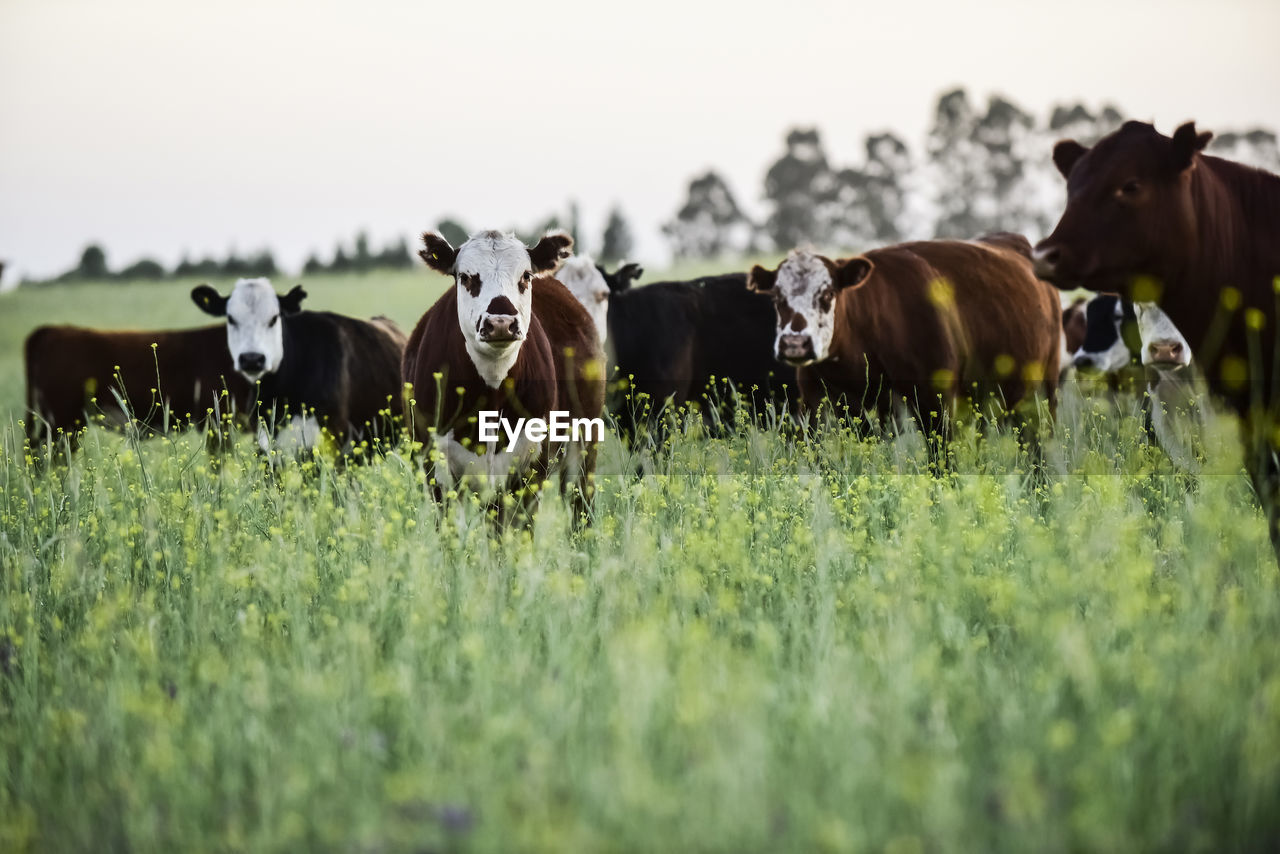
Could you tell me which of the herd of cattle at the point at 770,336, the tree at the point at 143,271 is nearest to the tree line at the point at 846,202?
the tree at the point at 143,271

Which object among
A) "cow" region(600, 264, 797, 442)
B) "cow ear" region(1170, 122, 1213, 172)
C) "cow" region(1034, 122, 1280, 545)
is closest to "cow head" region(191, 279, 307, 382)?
"cow" region(600, 264, 797, 442)

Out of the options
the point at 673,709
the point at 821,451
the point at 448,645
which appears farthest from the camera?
the point at 821,451

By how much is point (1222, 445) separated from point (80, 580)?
206 inches

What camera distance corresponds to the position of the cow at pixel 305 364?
8.44 metres

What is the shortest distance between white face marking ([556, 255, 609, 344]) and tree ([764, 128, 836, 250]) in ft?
161

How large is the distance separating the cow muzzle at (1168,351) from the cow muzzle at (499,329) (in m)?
3.91

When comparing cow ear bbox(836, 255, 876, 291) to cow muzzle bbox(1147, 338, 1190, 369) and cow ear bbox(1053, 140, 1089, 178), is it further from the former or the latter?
cow ear bbox(1053, 140, 1089, 178)

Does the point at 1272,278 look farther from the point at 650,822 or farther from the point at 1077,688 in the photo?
the point at 650,822

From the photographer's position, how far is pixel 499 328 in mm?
5062

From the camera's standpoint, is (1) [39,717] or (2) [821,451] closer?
(1) [39,717]

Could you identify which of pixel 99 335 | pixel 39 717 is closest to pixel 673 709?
pixel 39 717

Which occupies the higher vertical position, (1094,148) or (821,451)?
(1094,148)

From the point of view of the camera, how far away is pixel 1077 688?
309cm

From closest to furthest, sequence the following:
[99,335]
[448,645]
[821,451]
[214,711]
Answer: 1. [214,711]
2. [448,645]
3. [821,451]
4. [99,335]
